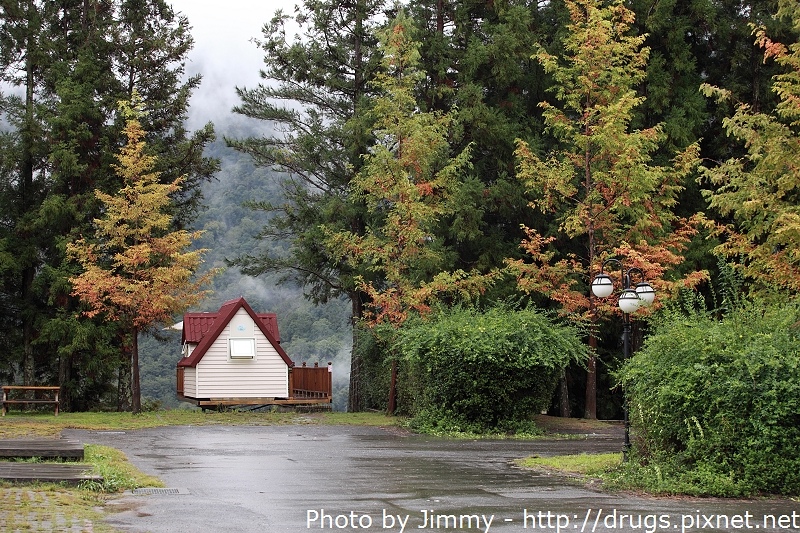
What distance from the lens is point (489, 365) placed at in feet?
71.5

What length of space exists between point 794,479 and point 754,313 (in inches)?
105

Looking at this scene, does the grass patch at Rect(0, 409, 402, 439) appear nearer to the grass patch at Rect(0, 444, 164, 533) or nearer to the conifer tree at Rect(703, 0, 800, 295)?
the grass patch at Rect(0, 444, 164, 533)

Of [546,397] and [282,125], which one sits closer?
[546,397]

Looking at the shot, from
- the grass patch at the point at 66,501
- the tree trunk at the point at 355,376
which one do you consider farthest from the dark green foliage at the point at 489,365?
the tree trunk at the point at 355,376

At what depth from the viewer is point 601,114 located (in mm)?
27234

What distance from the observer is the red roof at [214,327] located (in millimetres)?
32250

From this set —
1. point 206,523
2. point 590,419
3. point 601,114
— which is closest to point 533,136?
point 601,114

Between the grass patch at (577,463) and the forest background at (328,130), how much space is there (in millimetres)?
13582

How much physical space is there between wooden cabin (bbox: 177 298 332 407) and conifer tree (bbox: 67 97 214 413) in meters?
2.79

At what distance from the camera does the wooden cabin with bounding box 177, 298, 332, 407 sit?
32.4m

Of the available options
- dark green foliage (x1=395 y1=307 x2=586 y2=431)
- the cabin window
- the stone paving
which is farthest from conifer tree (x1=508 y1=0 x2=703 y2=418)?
the stone paving

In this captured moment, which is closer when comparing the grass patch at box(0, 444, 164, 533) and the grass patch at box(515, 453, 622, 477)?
the grass patch at box(0, 444, 164, 533)

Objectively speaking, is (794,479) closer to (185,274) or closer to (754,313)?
(754,313)

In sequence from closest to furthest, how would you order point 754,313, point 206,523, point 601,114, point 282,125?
point 206,523
point 754,313
point 601,114
point 282,125
